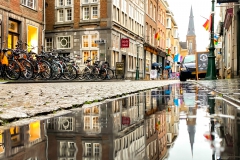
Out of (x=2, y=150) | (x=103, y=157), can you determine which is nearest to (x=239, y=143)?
(x=103, y=157)

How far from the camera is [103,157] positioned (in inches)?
54.8

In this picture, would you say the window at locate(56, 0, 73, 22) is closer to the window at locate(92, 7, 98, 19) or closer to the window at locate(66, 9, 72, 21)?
the window at locate(66, 9, 72, 21)

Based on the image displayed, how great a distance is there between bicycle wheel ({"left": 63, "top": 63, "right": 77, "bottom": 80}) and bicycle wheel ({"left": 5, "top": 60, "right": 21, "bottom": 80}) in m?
3.85

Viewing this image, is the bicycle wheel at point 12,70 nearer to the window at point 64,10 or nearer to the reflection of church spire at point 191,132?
the reflection of church spire at point 191,132

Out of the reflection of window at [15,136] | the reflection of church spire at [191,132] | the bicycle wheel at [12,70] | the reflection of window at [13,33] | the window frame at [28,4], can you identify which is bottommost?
the reflection of window at [15,136]

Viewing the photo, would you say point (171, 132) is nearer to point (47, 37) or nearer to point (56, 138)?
point (56, 138)

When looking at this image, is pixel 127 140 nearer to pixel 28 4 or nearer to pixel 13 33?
pixel 13 33

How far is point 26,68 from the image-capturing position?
562 inches

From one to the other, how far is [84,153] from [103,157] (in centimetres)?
11

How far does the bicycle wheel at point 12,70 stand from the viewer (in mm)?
13607

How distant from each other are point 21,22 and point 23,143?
2112 cm

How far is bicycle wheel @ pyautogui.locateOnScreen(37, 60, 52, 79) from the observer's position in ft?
50.6

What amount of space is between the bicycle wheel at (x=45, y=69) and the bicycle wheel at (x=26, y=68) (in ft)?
2.77

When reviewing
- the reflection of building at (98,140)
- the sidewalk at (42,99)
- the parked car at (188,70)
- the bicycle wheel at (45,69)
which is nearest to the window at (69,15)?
the parked car at (188,70)
